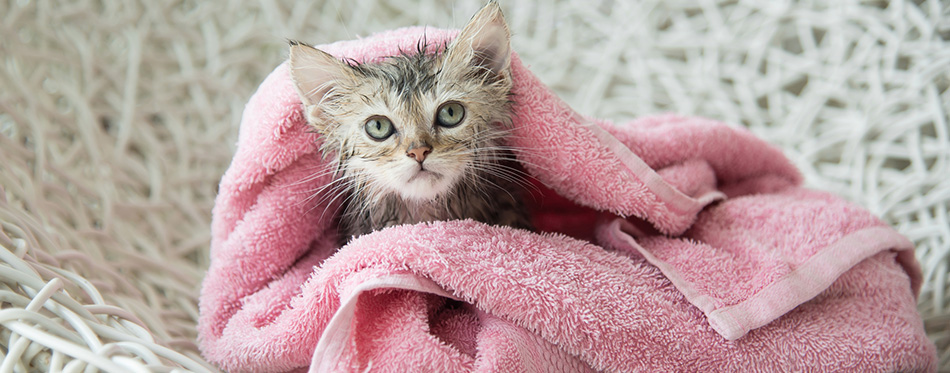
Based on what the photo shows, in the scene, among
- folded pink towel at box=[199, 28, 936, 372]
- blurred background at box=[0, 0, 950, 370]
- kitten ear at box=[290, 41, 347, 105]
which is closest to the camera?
folded pink towel at box=[199, 28, 936, 372]

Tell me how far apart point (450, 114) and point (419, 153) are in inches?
4.5

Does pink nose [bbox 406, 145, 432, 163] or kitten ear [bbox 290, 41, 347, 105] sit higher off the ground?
kitten ear [bbox 290, 41, 347, 105]

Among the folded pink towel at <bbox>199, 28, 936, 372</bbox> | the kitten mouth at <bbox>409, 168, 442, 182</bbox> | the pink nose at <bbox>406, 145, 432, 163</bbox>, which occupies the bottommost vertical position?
the folded pink towel at <bbox>199, 28, 936, 372</bbox>

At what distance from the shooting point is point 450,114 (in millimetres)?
974

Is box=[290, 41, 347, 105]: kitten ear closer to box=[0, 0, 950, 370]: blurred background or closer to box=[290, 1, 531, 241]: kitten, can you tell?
box=[290, 1, 531, 241]: kitten

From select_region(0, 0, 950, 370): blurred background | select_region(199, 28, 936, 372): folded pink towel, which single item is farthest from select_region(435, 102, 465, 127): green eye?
select_region(0, 0, 950, 370): blurred background

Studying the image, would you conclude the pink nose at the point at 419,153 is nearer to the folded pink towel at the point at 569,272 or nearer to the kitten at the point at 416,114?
the kitten at the point at 416,114

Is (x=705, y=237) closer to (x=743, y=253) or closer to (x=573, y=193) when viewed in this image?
(x=743, y=253)

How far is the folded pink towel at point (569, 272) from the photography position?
849mm

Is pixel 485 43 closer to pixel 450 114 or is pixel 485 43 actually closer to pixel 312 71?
pixel 450 114

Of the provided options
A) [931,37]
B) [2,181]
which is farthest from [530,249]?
[931,37]

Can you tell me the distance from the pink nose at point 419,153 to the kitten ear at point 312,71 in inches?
7.8

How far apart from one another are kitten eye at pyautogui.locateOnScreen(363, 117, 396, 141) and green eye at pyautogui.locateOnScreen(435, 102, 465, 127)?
79mm

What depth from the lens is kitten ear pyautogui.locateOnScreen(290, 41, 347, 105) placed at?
954 millimetres
